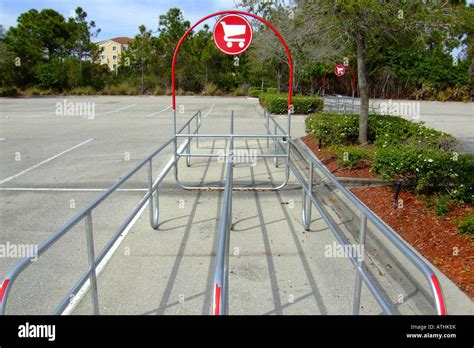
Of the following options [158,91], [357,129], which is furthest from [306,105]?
[158,91]

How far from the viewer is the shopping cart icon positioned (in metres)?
6.56

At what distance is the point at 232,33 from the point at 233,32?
23mm

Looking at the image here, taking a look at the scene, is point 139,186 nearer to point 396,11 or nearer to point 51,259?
point 51,259

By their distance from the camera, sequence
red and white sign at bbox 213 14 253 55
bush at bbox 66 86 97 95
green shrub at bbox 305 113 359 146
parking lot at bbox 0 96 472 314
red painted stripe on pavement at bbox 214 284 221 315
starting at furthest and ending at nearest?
bush at bbox 66 86 97 95 < green shrub at bbox 305 113 359 146 < red and white sign at bbox 213 14 253 55 < parking lot at bbox 0 96 472 314 < red painted stripe on pavement at bbox 214 284 221 315

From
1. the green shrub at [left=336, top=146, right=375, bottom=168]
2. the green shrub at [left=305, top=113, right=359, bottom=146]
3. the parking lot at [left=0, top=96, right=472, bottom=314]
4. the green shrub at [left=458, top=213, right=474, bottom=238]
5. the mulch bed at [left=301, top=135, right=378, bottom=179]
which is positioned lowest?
the parking lot at [left=0, top=96, right=472, bottom=314]

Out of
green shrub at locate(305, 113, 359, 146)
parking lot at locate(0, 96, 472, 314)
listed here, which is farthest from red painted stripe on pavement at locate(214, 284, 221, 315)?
green shrub at locate(305, 113, 359, 146)

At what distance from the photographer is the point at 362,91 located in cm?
850

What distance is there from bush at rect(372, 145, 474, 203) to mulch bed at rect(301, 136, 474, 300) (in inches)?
8.0

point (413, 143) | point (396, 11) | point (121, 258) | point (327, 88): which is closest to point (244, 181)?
point (413, 143)

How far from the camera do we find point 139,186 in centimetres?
695

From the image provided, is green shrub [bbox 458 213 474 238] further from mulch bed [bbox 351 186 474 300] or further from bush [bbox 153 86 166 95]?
bush [bbox 153 86 166 95]

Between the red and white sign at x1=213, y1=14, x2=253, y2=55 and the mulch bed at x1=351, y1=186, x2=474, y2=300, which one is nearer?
the mulch bed at x1=351, y1=186, x2=474, y2=300

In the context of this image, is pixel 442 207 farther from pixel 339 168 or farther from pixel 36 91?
pixel 36 91

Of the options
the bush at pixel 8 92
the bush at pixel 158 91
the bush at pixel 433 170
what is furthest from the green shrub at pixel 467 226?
the bush at pixel 158 91
